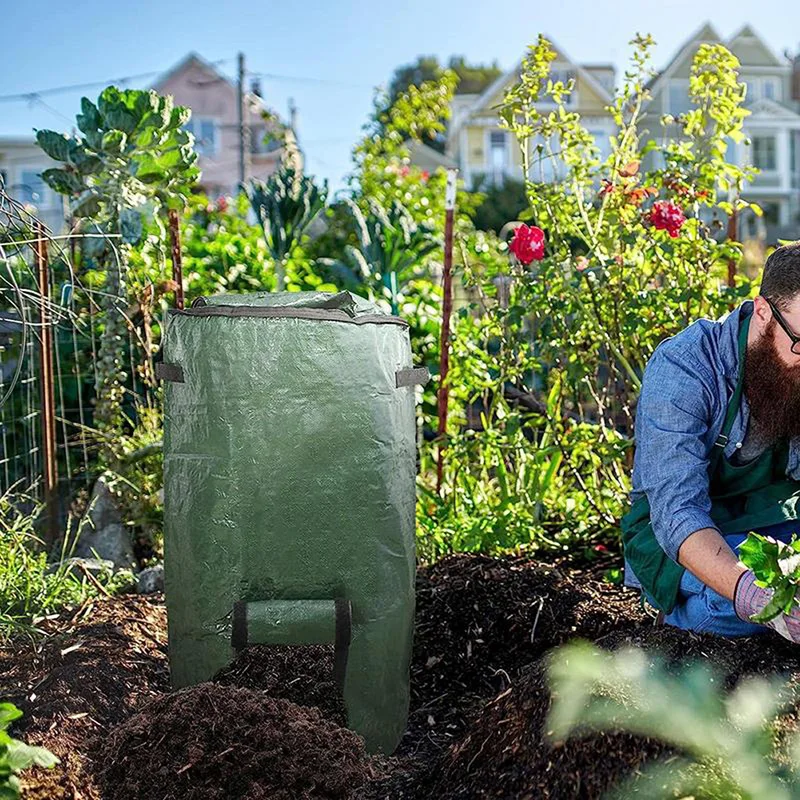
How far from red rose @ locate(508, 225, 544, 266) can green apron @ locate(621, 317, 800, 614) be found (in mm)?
1276

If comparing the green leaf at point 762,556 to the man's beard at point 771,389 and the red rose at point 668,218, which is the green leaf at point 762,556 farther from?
the red rose at point 668,218

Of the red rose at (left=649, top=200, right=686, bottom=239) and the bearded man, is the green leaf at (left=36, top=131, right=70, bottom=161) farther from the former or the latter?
the bearded man

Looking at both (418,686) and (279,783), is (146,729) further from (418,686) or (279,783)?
(418,686)

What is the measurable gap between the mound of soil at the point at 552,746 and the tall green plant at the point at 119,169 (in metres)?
2.52

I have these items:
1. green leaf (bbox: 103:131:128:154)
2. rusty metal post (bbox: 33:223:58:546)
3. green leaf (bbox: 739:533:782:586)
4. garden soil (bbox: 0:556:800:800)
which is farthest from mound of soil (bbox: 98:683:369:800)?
green leaf (bbox: 103:131:128:154)

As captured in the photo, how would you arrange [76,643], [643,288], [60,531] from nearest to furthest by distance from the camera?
[76,643], [643,288], [60,531]

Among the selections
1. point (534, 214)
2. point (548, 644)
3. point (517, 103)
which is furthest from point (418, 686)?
point (517, 103)

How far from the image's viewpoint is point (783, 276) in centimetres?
208

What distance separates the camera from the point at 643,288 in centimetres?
374

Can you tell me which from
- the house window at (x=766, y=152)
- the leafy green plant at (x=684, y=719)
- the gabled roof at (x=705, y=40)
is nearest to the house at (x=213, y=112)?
the gabled roof at (x=705, y=40)

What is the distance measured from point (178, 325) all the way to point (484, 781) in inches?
45.6

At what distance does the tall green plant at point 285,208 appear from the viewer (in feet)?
18.2

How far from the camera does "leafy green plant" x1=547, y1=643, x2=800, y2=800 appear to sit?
1530mm

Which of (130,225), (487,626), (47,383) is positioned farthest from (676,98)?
(487,626)
